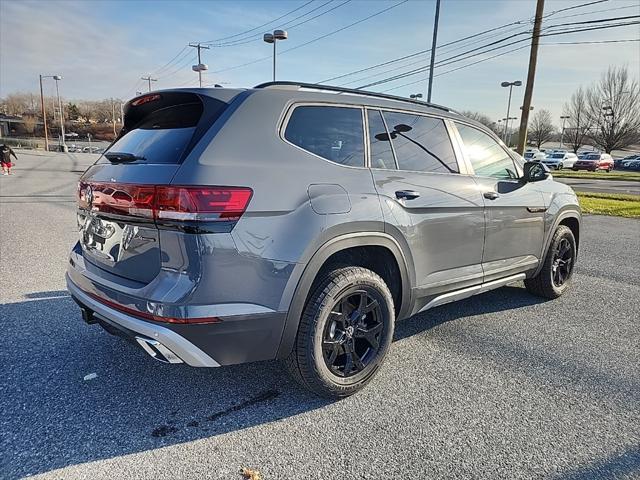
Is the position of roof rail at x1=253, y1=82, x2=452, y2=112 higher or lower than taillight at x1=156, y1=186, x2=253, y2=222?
higher

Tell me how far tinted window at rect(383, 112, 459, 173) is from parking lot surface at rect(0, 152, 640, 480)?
1.46 m

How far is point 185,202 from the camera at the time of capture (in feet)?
7.13

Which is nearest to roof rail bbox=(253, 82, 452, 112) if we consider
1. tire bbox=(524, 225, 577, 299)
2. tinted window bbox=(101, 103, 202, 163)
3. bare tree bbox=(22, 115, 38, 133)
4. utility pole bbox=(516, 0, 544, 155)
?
tinted window bbox=(101, 103, 202, 163)

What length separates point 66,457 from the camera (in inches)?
87.2

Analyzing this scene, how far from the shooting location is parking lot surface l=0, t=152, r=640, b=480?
2.22 meters

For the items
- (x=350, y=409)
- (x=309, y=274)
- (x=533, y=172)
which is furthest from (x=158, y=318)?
(x=533, y=172)

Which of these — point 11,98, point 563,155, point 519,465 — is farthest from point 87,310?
point 11,98

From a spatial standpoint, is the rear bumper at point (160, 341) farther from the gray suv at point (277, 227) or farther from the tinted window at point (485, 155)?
the tinted window at point (485, 155)

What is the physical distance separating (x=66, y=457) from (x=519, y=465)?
2.30 meters

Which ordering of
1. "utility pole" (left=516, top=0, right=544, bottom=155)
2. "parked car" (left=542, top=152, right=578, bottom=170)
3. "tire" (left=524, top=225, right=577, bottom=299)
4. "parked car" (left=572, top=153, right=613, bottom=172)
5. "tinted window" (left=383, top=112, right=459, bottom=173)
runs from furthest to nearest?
"parked car" (left=542, top=152, right=578, bottom=170) → "parked car" (left=572, top=153, right=613, bottom=172) → "utility pole" (left=516, top=0, right=544, bottom=155) → "tire" (left=524, top=225, right=577, bottom=299) → "tinted window" (left=383, top=112, right=459, bottom=173)

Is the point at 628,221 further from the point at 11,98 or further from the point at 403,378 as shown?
the point at 11,98

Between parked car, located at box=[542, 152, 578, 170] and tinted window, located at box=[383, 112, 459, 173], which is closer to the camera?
tinted window, located at box=[383, 112, 459, 173]

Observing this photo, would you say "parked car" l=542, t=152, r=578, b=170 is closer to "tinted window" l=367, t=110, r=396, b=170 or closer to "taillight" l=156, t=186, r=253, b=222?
"tinted window" l=367, t=110, r=396, b=170

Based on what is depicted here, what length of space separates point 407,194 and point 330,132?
2.26 feet
